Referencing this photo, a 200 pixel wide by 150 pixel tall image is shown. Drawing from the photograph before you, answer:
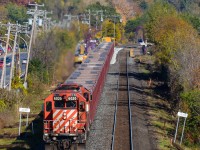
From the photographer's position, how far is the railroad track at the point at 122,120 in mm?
27953

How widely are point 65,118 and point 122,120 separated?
32.8 feet

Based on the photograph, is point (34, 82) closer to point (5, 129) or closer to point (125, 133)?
point (5, 129)

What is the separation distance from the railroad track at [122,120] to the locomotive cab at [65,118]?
8.68 feet

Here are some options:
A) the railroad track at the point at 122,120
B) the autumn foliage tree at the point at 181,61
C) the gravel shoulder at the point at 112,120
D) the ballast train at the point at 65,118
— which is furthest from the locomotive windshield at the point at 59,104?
the autumn foliage tree at the point at 181,61

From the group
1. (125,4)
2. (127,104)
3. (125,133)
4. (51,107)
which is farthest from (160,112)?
(125,4)

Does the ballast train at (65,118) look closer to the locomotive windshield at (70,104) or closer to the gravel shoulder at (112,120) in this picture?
the locomotive windshield at (70,104)

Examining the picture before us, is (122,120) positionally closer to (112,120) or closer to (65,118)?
(112,120)

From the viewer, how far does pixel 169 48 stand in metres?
46.7

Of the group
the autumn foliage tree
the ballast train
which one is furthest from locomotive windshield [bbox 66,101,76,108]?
the autumn foliage tree

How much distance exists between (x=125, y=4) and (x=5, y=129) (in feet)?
190

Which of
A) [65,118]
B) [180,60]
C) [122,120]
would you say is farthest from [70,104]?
[180,60]

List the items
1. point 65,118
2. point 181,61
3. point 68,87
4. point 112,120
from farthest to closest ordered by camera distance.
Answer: point 181,61 < point 112,120 < point 68,87 < point 65,118

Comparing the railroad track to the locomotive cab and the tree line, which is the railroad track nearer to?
the locomotive cab

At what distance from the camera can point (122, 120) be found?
1344 inches
